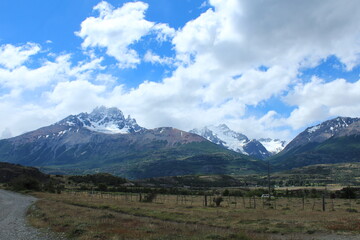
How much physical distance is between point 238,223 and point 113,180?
557 ft

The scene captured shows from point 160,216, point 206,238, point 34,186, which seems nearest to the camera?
point 206,238

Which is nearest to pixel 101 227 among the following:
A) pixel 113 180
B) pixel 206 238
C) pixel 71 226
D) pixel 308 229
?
pixel 71 226

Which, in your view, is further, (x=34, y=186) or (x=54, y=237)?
(x=34, y=186)

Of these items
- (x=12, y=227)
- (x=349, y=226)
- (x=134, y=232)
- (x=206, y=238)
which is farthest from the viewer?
(x=12, y=227)

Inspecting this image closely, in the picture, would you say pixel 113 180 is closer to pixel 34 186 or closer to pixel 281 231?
pixel 34 186

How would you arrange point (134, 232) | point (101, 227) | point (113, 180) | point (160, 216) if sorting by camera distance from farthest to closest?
point (113, 180) < point (160, 216) < point (101, 227) < point (134, 232)

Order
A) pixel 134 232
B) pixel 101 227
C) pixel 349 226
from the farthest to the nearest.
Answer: pixel 349 226
pixel 101 227
pixel 134 232

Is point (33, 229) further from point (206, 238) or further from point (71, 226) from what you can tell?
point (206, 238)

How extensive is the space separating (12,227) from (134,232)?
15.1 meters

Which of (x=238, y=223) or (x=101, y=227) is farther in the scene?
(x=238, y=223)

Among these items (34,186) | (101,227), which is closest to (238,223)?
(101,227)

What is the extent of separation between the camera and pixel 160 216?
3741cm

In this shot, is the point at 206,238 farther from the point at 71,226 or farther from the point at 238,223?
the point at 71,226

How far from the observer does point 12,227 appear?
3072 centimetres
